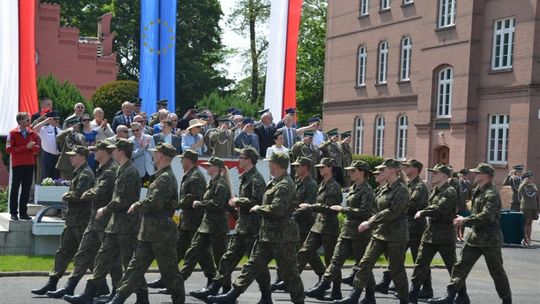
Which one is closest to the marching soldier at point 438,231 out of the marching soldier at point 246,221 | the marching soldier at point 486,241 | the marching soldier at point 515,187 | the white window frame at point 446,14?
the marching soldier at point 486,241

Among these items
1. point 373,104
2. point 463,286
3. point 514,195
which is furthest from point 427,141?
point 463,286

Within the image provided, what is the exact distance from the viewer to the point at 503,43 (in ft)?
127

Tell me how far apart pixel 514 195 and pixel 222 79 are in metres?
31.8

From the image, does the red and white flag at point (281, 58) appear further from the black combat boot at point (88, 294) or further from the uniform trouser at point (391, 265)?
the black combat boot at point (88, 294)

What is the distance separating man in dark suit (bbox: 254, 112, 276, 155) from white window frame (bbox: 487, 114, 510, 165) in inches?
745

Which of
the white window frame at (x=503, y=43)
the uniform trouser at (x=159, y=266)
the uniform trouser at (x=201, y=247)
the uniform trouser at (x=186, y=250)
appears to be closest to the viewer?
the uniform trouser at (x=159, y=266)

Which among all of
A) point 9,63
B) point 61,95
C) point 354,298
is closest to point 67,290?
point 354,298

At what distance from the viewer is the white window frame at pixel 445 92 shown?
1640 inches

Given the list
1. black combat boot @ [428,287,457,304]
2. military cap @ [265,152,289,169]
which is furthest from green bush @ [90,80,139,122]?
military cap @ [265,152,289,169]

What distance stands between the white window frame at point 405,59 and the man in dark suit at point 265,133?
81.3 ft

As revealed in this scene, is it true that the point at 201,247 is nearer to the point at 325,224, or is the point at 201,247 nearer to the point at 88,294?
the point at 325,224

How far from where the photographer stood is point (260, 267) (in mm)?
13180

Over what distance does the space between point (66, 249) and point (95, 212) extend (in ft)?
3.40

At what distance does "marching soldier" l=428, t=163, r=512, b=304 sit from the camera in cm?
1399
